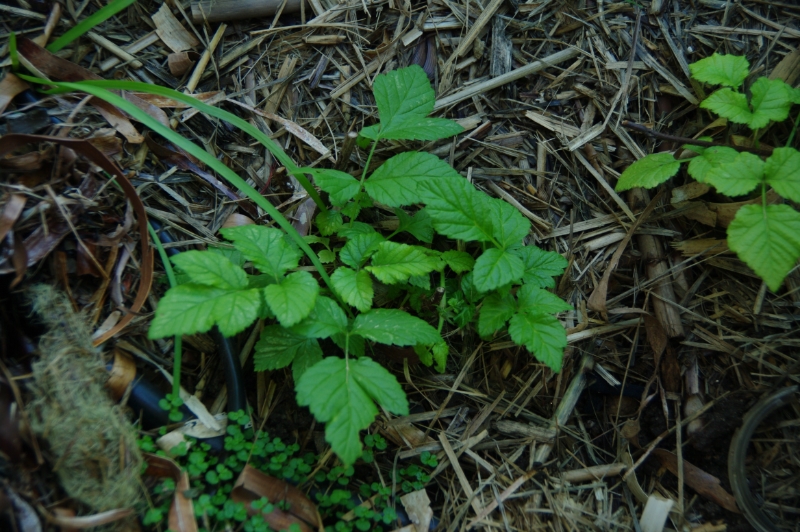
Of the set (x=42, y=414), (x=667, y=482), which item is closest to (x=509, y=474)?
(x=667, y=482)

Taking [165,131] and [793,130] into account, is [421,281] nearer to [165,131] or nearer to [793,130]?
[165,131]

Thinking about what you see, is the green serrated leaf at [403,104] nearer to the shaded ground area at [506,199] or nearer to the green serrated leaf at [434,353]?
the shaded ground area at [506,199]

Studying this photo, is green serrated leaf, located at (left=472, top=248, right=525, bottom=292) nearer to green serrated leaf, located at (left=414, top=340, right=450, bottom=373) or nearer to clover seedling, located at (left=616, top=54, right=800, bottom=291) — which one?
green serrated leaf, located at (left=414, top=340, right=450, bottom=373)

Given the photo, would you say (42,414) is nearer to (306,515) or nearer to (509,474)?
(306,515)

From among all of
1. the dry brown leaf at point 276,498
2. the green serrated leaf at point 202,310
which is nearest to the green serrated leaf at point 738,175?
the green serrated leaf at point 202,310

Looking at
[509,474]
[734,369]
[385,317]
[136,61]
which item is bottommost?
[509,474]

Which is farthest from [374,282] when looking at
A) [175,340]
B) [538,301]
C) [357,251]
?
[175,340]
